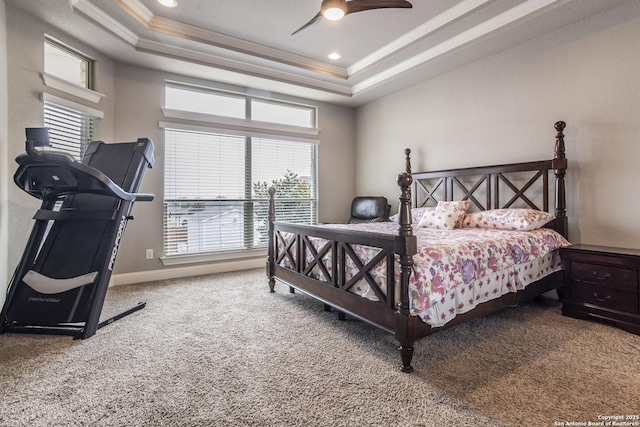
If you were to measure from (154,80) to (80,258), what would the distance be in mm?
2581

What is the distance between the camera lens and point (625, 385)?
65.8 inches

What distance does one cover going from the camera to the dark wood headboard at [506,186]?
119 inches

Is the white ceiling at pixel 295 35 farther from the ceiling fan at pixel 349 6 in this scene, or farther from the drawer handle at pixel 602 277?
the drawer handle at pixel 602 277

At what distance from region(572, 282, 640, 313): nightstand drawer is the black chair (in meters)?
2.44

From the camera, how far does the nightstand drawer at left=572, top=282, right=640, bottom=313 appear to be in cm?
234

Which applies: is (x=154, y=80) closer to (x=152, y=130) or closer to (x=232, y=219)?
(x=152, y=130)

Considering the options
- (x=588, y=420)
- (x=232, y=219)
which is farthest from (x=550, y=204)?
(x=232, y=219)

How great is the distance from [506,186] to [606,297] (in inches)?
57.9

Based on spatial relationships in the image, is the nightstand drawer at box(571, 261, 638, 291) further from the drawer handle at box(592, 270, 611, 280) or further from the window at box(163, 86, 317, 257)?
the window at box(163, 86, 317, 257)

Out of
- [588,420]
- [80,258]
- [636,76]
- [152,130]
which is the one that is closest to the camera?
[588,420]

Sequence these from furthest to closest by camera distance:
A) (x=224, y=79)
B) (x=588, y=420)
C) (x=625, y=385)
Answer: (x=224, y=79) → (x=625, y=385) → (x=588, y=420)

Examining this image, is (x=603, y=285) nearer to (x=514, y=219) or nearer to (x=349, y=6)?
(x=514, y=219)

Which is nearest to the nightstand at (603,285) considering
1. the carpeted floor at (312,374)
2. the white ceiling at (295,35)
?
the carpeted floor at (312,374)

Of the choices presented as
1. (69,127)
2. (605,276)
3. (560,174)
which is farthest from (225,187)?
(605,276)
